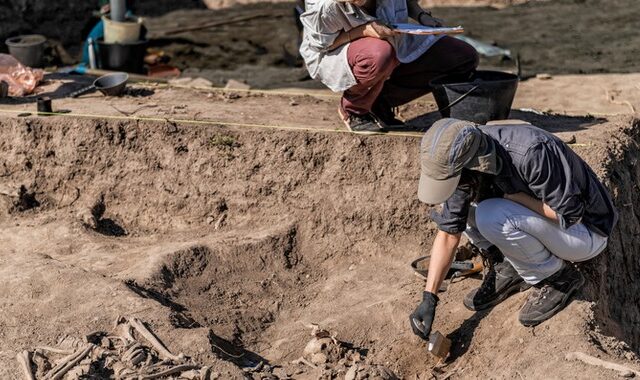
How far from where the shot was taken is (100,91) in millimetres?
7832

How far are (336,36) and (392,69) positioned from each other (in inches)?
16.1

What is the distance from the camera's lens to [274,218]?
662cm

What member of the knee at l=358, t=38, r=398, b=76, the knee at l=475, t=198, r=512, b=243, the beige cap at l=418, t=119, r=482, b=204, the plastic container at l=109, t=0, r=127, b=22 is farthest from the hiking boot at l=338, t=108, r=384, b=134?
the plastic container at l=109, t=0, r=127, b=22

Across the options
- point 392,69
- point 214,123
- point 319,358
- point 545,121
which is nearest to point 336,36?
point 392,69

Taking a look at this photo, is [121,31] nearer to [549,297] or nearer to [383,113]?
[383,113]

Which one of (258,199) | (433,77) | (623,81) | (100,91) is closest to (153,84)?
(100,91)

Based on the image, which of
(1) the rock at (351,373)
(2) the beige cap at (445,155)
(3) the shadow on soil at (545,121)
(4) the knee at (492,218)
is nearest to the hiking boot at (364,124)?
(3) the shadow on soil at (545,121)

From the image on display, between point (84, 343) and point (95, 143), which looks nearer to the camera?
point (84, 343)

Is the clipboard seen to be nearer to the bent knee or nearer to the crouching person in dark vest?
the crouching person in dark vest

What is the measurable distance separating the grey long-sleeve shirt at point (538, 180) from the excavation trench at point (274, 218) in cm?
72

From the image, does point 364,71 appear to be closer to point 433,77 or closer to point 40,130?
point 433,77

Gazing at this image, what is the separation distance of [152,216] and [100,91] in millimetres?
1486

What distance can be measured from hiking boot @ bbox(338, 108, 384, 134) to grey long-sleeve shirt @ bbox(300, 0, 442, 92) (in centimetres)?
30

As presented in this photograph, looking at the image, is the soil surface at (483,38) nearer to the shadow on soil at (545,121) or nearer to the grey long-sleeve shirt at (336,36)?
the shadow on soil at (545,121)
